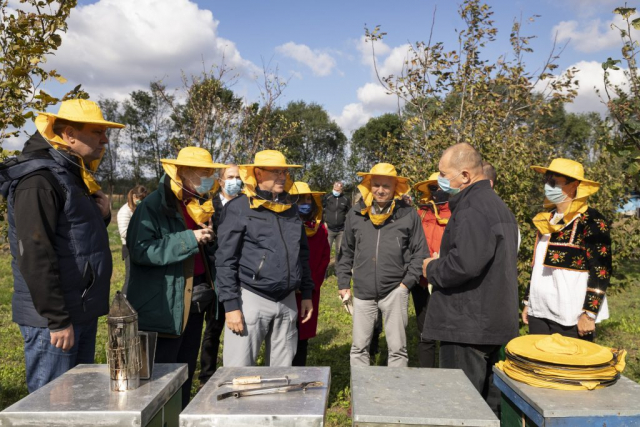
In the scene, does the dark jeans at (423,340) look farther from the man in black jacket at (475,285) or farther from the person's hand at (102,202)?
the person's hand at (102,202)

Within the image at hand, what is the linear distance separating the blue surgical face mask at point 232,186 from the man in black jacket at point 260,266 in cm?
144

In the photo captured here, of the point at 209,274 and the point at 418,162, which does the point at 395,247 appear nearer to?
the point at 209,274

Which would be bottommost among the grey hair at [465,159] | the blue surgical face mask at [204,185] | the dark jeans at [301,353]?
the dark jeans at [301,353]

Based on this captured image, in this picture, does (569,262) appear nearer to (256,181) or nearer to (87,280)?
(256,181)

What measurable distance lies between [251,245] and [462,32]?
16.6ft

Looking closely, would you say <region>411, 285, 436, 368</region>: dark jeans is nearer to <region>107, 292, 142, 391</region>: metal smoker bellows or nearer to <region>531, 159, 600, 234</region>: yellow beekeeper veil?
<region>531, 159, 600, 234</region>: yellow beekeeper veil

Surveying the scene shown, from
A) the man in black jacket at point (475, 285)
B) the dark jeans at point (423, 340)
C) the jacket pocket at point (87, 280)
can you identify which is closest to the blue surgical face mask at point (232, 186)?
the dark jeans at point (423, 340)

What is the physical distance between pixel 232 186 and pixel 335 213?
7953mm

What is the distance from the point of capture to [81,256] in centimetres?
284

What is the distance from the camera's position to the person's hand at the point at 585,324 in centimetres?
387

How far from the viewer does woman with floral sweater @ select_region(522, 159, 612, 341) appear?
391 centimetres

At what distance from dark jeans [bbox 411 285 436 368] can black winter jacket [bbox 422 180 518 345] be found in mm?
1643

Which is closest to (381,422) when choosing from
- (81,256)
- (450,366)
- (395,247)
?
Result: (450,366)

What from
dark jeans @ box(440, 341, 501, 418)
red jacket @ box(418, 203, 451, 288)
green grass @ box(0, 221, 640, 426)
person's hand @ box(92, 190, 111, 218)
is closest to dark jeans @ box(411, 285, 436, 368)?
red jacket @ box(418, 203, 451, 288)
